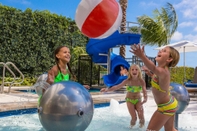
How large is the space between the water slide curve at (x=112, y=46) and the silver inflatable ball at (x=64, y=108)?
29.6 ft

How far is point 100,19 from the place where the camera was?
23.6 feet

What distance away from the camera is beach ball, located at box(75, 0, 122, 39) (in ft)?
23.4

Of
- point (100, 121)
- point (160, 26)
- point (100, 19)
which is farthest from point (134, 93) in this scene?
point (160, 26)

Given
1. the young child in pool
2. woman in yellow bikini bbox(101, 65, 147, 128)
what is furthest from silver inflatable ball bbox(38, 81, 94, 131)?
the young child in pool

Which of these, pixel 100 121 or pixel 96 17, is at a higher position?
pixel 96 17

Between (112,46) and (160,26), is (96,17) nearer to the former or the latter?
(112,46)

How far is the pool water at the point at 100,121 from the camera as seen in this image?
5.08 meters

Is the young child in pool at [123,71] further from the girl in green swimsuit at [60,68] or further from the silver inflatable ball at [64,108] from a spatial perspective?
the silver inflatable ball at [64,108]

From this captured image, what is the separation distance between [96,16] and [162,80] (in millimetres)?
4477

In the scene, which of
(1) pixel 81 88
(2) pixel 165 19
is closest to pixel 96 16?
(1) pixel 81 88

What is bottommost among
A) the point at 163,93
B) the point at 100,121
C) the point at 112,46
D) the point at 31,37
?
the point at 100,121

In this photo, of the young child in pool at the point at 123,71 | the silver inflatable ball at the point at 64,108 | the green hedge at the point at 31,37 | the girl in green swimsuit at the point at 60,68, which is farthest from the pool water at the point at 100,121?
the green hedge at the point at 31,37

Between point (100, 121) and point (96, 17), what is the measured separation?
296 centimetres

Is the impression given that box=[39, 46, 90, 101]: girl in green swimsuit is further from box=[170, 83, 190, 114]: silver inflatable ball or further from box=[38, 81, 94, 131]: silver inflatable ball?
box=[170, 83, 190, 114]: silver inflatable ball
